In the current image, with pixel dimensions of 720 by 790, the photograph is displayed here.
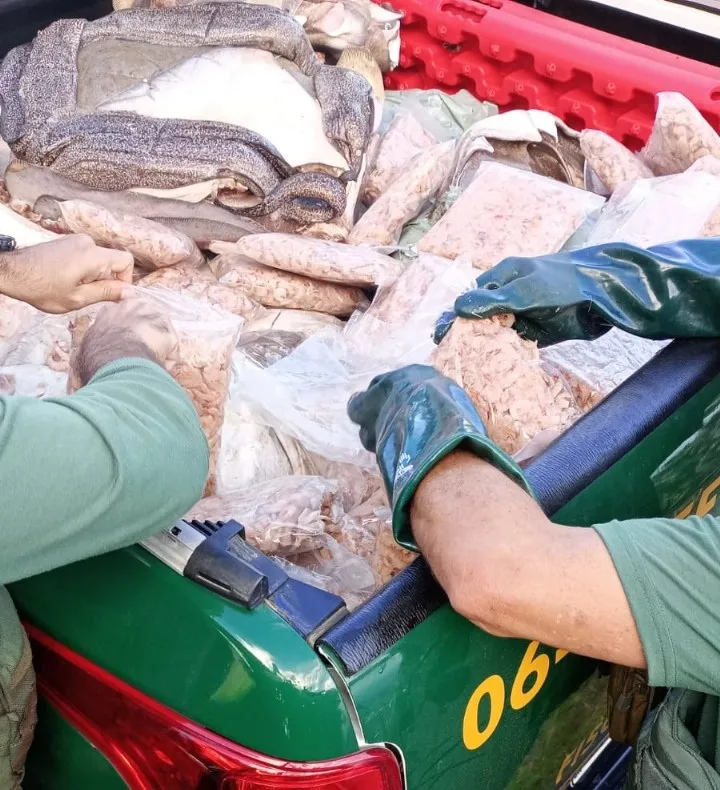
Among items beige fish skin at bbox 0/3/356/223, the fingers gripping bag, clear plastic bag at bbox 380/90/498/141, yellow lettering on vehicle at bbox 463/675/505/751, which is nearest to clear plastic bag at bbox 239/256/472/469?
the fingers gripping bag

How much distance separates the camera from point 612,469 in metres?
1.13

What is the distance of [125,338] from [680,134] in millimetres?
1967

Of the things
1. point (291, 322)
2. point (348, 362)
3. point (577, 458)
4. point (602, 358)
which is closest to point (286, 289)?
point (291, 322)

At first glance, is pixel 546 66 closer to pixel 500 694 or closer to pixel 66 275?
pixel 66 275

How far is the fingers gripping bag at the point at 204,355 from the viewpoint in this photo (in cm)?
149

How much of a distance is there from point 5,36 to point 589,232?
7.47 ft

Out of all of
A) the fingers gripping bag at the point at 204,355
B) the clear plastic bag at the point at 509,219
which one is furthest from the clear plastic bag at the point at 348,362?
the fingers gripping bag at the point at 204,355

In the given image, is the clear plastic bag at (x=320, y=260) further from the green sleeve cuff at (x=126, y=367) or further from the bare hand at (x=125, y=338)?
the green sleeve cuff at (x=126, y=367)

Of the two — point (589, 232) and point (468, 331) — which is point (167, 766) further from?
point (589, 232)

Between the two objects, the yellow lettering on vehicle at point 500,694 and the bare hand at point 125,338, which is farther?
the bare hand at point 125,338

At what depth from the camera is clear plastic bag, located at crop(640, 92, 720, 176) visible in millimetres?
2537

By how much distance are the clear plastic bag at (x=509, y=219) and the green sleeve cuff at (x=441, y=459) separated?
4.22ft

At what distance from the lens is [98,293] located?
1.64 meters

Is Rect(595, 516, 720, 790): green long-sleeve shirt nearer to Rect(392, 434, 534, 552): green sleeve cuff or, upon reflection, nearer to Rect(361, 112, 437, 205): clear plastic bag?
Rect(392, 434, 534, 552): green sleeve cuff
